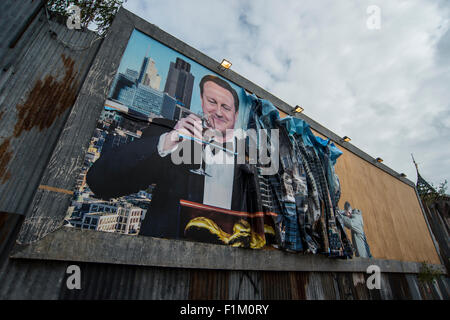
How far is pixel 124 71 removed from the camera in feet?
12.2

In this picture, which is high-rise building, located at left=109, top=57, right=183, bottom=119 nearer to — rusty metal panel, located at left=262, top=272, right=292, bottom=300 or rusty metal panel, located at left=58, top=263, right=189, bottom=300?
rusty metal panel, located at left=58, top=263, right=189, bottom=300

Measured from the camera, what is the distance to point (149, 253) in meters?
2.99

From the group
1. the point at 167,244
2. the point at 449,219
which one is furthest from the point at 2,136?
the point at 449,219

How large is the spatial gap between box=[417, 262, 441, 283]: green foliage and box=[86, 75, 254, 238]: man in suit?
966 centimetres

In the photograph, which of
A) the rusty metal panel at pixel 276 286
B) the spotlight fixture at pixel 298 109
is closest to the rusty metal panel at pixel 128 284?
the rusty metal panel at pixel 276 286

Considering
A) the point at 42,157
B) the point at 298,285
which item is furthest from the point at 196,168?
the point at 298,285

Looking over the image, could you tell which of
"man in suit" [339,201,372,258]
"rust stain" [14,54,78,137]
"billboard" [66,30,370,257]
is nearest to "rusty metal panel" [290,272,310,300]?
"billboard" [66,30,370,257]

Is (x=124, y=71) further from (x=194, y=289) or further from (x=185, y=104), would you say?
(x=194, y=289)

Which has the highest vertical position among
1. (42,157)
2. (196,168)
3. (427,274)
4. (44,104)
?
(44,104)

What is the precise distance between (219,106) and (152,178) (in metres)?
2.52

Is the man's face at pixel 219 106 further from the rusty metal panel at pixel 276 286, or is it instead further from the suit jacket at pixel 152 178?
the rusty metal panel at pixel 276 286

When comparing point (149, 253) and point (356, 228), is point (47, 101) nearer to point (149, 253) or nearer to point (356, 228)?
point (149, 253)
